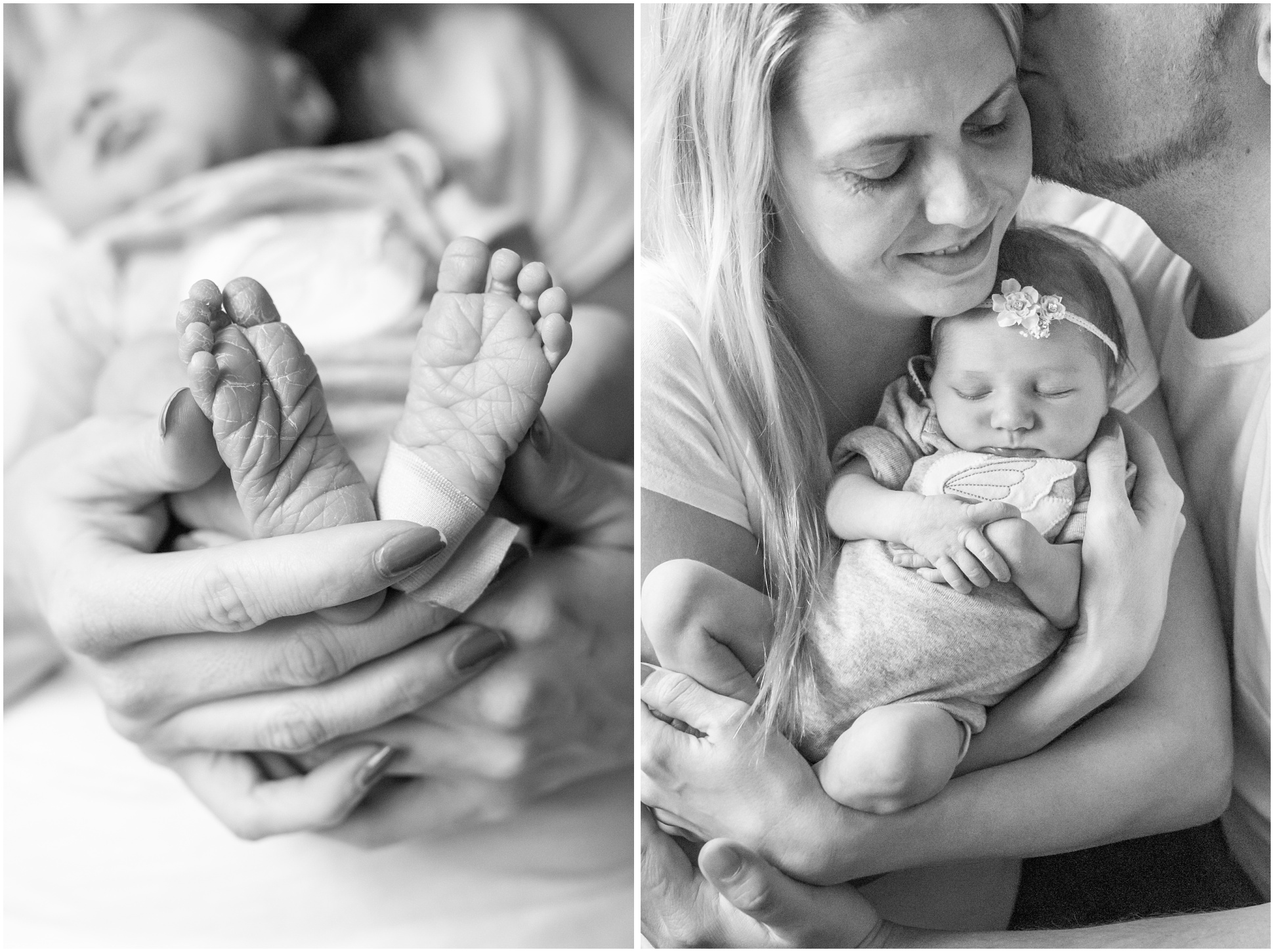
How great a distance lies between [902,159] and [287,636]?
686mm

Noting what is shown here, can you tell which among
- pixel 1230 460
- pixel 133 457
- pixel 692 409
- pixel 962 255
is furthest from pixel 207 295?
pixel 1230 460

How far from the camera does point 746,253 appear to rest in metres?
0.97

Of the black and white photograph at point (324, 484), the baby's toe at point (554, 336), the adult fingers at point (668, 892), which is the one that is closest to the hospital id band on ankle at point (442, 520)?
the black and white photograph at point (324, 484)

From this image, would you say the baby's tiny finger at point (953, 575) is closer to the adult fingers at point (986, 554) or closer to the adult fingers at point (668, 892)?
the adult fingers at point (986, 554)

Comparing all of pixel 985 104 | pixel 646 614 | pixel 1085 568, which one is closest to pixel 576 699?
pixel 646 614

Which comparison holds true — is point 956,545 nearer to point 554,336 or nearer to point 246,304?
point 554,336

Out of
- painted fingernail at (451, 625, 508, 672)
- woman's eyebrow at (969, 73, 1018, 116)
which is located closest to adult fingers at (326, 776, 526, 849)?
painted fingernail at (451, 625, 508, 672)

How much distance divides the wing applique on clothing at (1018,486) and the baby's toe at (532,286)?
0.38 m

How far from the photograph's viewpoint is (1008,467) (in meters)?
0.93

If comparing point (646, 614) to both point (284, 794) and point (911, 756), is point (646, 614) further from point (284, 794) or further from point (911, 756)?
point (284, 794)

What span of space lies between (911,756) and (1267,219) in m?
0.60

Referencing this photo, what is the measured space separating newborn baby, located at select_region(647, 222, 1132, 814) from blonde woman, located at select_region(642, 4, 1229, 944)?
21 mm

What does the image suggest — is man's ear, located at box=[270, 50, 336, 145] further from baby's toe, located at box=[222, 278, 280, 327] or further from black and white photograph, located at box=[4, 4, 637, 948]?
baby's toe, located at box=[222, 278, 280, 327]

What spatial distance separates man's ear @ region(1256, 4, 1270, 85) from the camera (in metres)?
0.98
